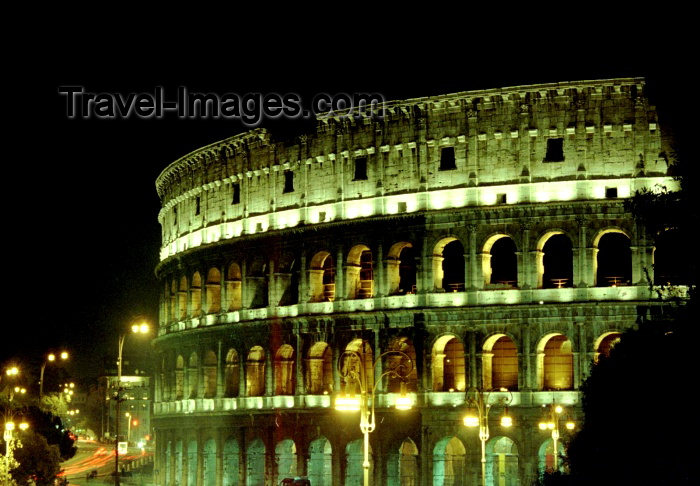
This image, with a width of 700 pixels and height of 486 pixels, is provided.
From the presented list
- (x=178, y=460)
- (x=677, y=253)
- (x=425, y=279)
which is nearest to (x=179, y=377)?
(x=178, y=460)

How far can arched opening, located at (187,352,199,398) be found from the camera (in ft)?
178

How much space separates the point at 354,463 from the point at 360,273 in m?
7.21

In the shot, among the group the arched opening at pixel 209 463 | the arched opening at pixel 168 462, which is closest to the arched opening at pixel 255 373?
the arched opening at pixel 209 463

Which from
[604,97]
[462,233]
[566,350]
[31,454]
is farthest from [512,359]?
[31,454]

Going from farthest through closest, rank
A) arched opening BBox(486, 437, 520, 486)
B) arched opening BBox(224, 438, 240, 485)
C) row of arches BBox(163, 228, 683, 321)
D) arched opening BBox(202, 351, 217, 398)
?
1. arched opening BBox(202, 351, 217, 398)
2. arched opening BBox(224, 438, 240, 485)
3. row of arches BBox(163, 228, 683, 321)
4. arched opening BBox(486, 437, 520, 486)

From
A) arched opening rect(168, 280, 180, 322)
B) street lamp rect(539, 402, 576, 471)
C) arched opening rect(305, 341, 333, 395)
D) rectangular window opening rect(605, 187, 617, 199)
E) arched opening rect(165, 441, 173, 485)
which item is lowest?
arched opening rect(165, 441, 173, 485)

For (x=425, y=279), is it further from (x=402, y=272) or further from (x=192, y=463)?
(x=192, y=463)

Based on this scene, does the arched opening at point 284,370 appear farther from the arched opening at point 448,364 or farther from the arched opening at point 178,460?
the arched opening at point 178,460

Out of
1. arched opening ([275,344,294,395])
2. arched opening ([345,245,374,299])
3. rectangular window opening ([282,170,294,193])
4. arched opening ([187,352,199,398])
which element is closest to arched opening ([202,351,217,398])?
arched opening ([187,352,199,398])

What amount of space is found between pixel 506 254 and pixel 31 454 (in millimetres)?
19607

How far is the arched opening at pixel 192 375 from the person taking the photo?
178ft

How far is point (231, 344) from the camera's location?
170 feet

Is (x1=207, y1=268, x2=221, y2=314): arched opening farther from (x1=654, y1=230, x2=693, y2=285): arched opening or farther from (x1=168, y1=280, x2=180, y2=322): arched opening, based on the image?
(x1=654, y1=230, x2=693, y2=285): arched opening

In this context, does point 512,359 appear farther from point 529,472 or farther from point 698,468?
point 698,468
